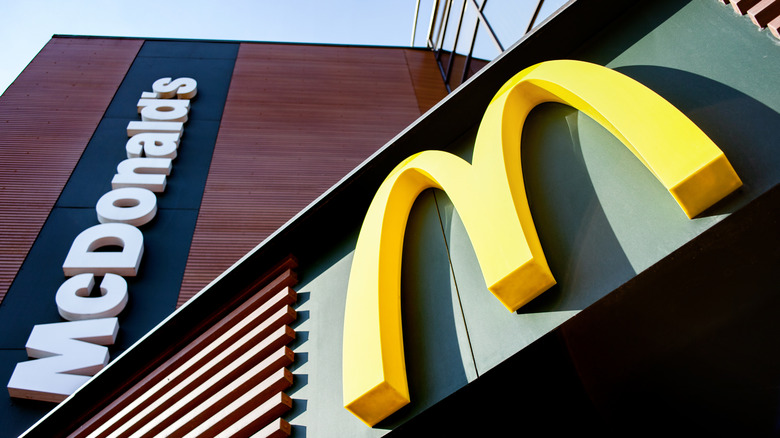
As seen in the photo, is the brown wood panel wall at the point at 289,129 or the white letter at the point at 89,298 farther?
the brown wood panel wall at the point at 289,129

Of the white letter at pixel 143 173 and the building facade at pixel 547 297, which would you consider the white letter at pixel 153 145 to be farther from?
the building facade at pixel 547 297

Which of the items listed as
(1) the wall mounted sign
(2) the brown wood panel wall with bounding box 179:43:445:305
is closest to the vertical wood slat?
(1) the wall mounted sign

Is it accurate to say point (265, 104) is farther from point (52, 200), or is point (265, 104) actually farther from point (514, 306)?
point (514, 306)

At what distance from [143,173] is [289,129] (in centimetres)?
351

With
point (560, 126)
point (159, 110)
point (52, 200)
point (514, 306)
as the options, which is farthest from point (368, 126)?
point (514, 306)

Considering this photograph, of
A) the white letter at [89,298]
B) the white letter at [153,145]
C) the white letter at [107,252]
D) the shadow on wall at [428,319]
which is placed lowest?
the shadow on wall at [428,319]

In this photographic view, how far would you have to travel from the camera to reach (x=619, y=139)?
3.25 metres

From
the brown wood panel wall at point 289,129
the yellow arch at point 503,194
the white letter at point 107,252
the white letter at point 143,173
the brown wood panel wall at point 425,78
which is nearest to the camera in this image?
the yellow arch at point 503,194

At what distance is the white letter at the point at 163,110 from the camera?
39.1ft

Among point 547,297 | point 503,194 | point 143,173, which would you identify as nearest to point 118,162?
point 143,173

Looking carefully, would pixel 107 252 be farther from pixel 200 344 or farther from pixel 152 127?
pixel 200 344

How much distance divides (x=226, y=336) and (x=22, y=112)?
1035 cm

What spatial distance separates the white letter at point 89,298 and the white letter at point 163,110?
4775 millimetres

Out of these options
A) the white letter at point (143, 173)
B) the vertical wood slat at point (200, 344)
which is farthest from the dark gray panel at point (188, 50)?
the vertical wood slat at point (200, 344)
